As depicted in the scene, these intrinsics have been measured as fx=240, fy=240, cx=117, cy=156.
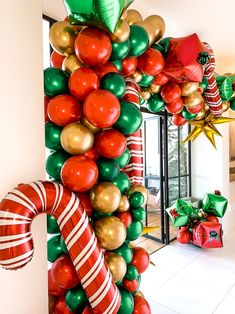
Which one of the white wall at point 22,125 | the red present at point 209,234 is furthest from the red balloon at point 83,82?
the red present at point 209,234

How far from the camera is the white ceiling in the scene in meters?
2.18

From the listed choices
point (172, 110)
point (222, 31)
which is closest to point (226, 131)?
point (222, 31)

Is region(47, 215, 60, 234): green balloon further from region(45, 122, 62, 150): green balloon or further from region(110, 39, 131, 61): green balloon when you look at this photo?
region(110, 39, 131, 61): green balloon

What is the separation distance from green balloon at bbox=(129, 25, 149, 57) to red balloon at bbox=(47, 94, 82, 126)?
0.41 m

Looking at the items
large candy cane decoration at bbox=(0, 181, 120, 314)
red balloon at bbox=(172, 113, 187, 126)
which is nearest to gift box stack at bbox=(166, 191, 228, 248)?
red balloon at bbox=(172, 113, 187, 126)

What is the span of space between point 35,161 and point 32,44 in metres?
0.50

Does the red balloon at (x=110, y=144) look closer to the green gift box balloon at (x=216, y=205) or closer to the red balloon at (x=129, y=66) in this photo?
the red balloon at (x=129, y=66)

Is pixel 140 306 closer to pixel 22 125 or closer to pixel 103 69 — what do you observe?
pixel 22 125

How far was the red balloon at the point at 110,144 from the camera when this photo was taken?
1.01 meters

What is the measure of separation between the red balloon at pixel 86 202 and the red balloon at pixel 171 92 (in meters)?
0.97

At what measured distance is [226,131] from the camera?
394 cm

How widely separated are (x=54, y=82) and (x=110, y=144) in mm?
381

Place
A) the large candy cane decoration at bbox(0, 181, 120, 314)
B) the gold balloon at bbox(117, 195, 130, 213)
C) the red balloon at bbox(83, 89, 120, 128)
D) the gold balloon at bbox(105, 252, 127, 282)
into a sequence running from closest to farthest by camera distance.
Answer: the large candy cane decoration at bbox(0, 181, 120, 314) < the red balloon at bbox(83, 89, 120, 128) < the gold balloon at bbox(105, 252, 127, 282) < the gold balloon at bbox(117, 195, 130, 213)

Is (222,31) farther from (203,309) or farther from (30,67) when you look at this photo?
(203,309)
